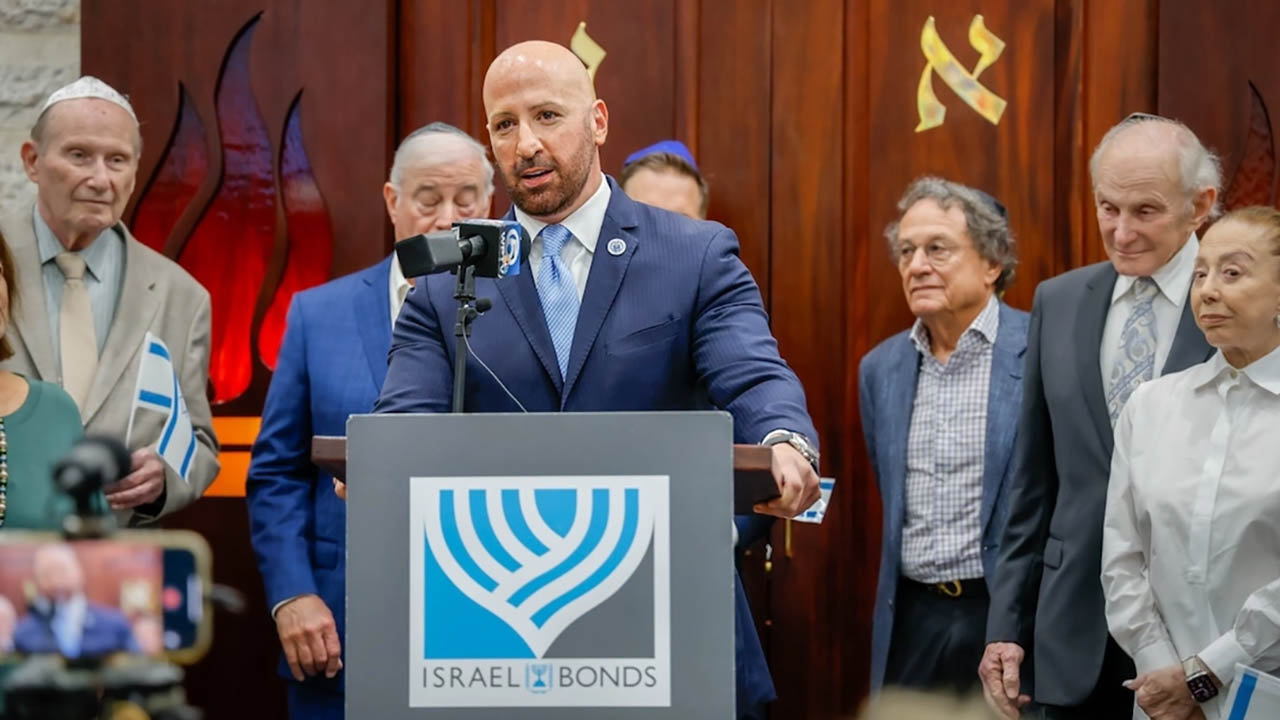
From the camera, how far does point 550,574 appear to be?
2242 millimetres

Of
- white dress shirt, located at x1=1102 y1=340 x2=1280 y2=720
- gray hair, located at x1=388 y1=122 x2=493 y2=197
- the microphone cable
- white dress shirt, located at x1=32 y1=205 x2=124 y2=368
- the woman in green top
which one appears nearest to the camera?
the microphone cable

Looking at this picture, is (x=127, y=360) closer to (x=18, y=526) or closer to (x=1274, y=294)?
(x=18, y=526)

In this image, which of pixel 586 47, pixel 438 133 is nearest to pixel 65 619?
pixel 438 133

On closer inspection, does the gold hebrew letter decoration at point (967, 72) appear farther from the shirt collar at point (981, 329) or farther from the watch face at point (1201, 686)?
the watch face at point (1201, 686)

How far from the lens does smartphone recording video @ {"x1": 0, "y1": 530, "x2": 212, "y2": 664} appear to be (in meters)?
1.63

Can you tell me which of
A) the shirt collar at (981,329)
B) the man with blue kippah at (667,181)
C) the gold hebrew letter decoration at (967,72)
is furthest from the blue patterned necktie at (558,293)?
the gold hebrew letter decoration at (967,72)

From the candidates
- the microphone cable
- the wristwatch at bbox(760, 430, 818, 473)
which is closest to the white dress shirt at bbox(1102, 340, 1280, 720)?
the wristwatch at bbox(760, 430, 818, 473)

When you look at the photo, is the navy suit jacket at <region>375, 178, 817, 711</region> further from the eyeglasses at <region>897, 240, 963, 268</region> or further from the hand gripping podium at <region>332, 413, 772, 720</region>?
the eyeglasses at <region>897, 240, 963, 268</region>

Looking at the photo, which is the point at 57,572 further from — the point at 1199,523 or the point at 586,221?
the point at 1199,523

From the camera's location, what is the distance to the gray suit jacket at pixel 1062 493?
142 inches

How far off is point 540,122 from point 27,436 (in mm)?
1224

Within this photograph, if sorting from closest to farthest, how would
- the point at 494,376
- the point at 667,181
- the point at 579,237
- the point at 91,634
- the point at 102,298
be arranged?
the point at 91,634, the point at 494,376, the point at 579,237, the point at 102,298, the point at 667,181

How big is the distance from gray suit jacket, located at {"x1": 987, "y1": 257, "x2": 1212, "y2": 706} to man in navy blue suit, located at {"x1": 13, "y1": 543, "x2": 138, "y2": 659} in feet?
8.17

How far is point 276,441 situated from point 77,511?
2.34 m
